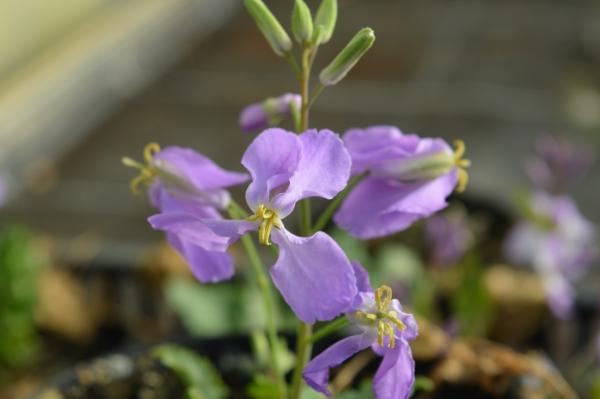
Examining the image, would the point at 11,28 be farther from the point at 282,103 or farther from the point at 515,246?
the point at 282,103

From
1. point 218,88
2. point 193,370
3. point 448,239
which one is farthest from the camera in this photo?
point 218,88

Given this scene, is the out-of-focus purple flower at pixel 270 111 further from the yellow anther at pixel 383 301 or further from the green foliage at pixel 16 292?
the green foliage at pixel 16 292

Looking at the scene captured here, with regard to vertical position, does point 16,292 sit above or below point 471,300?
above

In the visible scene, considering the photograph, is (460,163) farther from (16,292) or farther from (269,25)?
(16,292)

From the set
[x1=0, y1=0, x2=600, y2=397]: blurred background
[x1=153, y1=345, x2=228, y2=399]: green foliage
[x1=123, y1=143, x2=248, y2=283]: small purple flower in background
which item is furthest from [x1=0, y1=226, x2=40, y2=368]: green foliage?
[x1=0, y1=0, x2=600, y2=397]: blurred background

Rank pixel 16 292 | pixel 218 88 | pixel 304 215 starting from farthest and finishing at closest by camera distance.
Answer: pixel 218 88 → pixel 16 292 → pixel 304 215

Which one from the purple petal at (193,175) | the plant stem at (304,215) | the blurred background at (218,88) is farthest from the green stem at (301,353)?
the blurred background at (218,88)

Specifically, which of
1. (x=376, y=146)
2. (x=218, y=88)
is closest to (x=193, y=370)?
(x=376, y=146)
